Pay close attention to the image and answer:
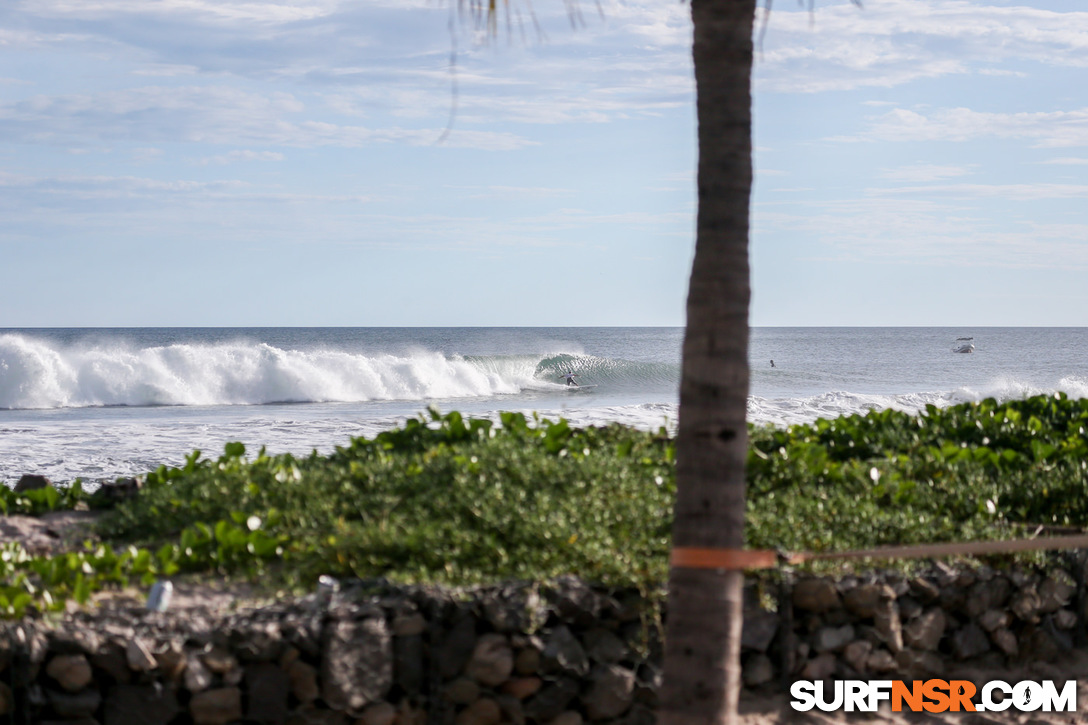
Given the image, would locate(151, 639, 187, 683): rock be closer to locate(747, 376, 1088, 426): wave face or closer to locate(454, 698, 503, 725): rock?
locate(454, 698, 503, 725): rock

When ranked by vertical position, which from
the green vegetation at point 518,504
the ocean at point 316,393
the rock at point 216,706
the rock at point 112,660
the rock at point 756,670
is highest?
the green vegetation at point 518,504

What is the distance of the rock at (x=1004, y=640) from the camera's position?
4.25 meters

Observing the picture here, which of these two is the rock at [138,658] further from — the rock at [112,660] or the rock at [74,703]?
the rock at [74,703]

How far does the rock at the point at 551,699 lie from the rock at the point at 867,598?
127 cm

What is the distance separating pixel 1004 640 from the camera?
4.26 meters

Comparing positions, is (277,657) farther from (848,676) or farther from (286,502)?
(848,676)

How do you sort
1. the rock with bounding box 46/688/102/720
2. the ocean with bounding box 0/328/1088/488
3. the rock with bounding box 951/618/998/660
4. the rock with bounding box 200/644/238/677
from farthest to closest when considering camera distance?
1. the ocean with bounding box 0/328/1088/488
2. the rock with bounding box 951/618/998/660
3. the rock with bounding box 200/644/238/677
4. the rock with bounding box 46/688/102/720

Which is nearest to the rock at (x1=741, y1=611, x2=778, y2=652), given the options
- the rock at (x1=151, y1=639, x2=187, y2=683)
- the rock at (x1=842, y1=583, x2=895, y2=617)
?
the rock at (x1=842, y1=583, x2=895, y2=617)

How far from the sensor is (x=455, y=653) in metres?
3.36

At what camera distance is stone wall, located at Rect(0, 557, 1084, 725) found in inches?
119

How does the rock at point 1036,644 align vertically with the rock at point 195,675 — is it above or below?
below

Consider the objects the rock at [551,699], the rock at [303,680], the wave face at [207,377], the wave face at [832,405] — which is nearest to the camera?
the rock at [303,680]

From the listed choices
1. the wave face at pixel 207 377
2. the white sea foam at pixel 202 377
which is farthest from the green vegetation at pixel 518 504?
the white sea foam at pixel 202 377

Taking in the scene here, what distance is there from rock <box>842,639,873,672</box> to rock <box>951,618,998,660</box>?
1.71 ft
